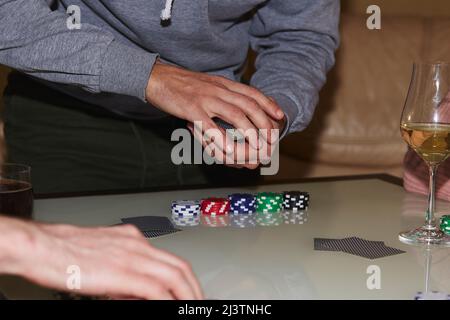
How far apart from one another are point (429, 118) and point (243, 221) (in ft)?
1.15

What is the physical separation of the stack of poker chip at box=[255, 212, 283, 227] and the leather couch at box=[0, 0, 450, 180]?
1.74 meters

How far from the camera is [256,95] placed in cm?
135

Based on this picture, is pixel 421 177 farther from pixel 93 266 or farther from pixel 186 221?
pixel 93 266

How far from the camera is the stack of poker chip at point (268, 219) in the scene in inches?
48.9

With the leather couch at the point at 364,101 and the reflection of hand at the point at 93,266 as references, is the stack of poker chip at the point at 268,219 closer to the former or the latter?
the reflection of hand at the point at 93,266

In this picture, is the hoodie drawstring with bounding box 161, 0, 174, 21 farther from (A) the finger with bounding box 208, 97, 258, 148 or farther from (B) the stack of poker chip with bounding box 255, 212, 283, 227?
(B) the stack of poker chip with bounding box 255, 212, 283, 227

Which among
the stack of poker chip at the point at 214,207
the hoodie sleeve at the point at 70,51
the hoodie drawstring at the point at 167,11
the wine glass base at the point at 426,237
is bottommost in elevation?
the wine glass base at the point at 426,237

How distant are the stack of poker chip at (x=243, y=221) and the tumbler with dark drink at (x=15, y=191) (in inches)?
13.1

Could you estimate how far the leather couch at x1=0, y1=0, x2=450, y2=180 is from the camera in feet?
10.1

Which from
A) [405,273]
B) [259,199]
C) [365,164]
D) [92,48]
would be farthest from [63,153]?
[365,164]

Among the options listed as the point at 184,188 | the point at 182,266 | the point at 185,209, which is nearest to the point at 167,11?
the point at 184,188

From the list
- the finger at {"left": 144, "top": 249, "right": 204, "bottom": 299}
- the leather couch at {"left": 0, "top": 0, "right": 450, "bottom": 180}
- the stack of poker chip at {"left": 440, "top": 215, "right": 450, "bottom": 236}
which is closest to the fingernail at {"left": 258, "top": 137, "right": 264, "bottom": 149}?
the stack of poker chip at {"left": 440, "top": 215, "right": 450, "bottom": 236}

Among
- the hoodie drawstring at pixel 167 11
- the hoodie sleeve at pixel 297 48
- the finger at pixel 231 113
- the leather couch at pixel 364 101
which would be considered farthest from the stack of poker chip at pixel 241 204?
the leather couch at pixel 364 101

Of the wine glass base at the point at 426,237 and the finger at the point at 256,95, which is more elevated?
the finger at the point at 256,95
